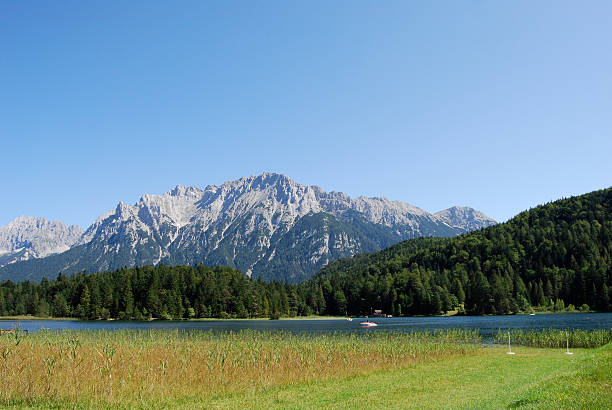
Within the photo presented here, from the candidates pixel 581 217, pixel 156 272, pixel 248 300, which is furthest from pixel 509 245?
pixel 156 272

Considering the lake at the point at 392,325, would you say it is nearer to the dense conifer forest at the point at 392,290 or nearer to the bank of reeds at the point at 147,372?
the dense conifer forest at the point at 392,290

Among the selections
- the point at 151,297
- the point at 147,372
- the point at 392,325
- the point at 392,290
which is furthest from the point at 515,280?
the point at 147,372

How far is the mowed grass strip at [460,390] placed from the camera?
1557 centimetres

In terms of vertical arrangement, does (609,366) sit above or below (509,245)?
below

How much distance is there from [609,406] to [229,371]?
19221 millimetres

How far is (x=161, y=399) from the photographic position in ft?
69.9

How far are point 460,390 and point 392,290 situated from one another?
162m

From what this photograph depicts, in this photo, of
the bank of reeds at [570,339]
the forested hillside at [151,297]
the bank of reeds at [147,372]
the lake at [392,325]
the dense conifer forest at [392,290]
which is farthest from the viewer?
the dense conifer forest at [392,290]

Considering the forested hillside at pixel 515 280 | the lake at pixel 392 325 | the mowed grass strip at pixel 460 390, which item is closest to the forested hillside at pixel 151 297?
the lake at pixel 392 325

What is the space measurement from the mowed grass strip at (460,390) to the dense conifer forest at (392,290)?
128m

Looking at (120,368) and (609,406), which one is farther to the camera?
(120,368)

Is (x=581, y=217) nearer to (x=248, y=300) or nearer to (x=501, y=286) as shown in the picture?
(x=501, y=286)

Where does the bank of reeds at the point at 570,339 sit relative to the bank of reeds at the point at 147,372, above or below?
below

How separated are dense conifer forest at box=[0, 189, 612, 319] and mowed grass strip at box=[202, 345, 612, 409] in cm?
12835
